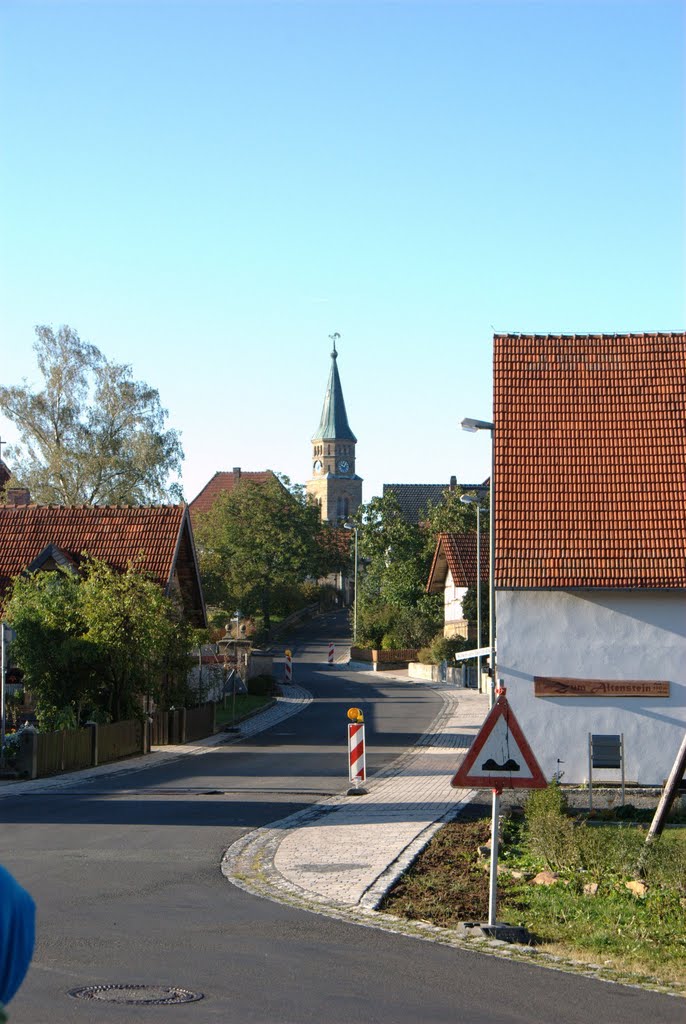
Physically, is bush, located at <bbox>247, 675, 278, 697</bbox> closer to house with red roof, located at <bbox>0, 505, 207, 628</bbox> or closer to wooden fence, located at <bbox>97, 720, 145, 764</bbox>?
house with red roof, located at <bbox>0, 505, 207, 628</bbox>

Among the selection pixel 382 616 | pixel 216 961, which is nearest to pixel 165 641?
pixel 216 961

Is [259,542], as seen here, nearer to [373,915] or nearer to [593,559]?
[593,559]

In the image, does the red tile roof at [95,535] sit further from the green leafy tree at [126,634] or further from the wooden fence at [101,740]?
the green leafy tree at [126,634]

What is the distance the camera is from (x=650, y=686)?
67.5 ft

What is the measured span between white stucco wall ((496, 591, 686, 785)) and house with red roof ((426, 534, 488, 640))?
4129 centimetres

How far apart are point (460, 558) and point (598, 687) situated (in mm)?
45763

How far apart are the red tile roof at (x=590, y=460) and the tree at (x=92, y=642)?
9203 millimetres

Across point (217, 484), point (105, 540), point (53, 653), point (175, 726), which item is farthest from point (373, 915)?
point (217, 484)

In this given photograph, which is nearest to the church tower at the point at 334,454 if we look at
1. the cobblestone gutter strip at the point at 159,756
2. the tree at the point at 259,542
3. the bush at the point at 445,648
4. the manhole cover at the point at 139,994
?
the tree at the point at 259,542

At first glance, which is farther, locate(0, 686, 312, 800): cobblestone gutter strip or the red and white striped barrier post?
locate(0, 686, 312, 800): cobblestone gutter strip

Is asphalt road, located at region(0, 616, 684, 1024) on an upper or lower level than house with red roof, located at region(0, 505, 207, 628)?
lower

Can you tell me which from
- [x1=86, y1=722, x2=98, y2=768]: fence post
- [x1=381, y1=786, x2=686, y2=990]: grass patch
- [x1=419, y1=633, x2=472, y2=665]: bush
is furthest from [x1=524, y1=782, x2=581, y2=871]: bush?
[x1=419, y1=633, x2=472, y2=665]: bush

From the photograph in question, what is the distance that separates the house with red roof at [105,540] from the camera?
1395 inches

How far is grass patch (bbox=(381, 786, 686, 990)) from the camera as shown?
985 cm
